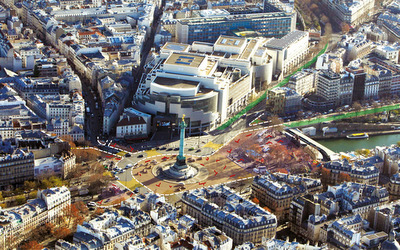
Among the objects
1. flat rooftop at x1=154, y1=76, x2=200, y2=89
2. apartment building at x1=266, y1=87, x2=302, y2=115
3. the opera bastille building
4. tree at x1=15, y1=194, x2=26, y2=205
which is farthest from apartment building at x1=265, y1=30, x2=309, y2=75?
tree at x1=15, y1=194, x2=26, y2=205

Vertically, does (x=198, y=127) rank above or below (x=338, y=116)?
below

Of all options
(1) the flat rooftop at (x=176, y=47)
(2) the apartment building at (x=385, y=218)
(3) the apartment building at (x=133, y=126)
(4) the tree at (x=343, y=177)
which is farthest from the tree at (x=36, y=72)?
(2) the apartment building at (x=385, y=218)

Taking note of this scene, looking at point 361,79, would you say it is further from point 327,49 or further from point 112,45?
point 112,45

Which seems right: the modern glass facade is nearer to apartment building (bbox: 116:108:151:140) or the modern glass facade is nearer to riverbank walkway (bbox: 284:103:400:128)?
riverbank walkway (bbox: 284:103:400:128)

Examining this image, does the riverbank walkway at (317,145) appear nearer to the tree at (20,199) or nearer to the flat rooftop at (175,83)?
the flat rooftop at (175,83)

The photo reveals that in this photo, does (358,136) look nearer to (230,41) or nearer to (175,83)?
(175,83)

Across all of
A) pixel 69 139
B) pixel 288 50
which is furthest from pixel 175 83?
pixel 288 50
